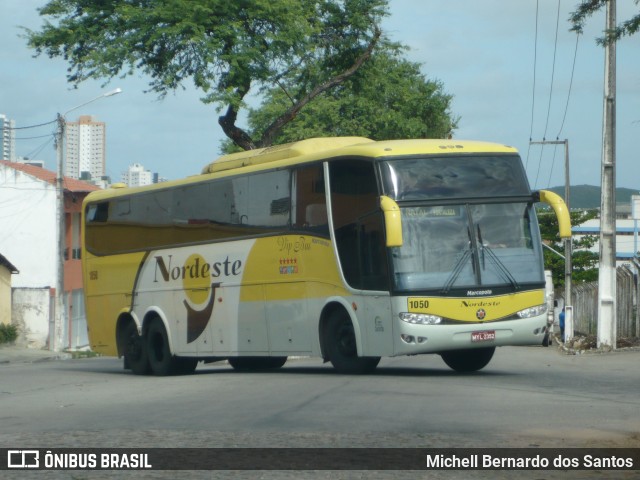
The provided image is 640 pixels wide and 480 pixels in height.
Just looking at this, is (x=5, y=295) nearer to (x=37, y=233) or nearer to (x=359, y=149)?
(x=37, y=233)

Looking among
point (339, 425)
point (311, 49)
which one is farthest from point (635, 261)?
point (339, 425)

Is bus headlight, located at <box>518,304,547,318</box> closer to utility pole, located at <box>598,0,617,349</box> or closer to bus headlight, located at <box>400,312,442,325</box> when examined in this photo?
bus headlight, located at <box>400,312,442,325</box>

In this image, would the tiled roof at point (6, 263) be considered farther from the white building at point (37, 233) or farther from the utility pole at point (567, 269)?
the utility pole at point (567, 269)

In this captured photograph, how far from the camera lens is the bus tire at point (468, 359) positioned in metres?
19.7

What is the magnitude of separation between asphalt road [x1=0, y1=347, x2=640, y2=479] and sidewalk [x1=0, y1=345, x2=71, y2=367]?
2111cm

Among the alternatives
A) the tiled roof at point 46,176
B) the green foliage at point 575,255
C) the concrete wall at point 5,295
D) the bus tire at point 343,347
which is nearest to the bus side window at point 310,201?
the bus tire at point 343,347

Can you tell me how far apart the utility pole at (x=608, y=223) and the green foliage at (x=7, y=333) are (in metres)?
27.5

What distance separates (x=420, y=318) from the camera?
17203 millimetres

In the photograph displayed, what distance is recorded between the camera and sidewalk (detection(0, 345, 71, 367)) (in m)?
40.0

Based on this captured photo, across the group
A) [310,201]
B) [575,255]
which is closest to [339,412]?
[310,201]

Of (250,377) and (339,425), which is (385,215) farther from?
(339,425)

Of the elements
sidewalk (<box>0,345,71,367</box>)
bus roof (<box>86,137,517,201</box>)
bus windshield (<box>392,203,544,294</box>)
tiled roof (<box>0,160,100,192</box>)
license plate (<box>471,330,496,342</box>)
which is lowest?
sidewalk (<box>0,345,71,367</box>)

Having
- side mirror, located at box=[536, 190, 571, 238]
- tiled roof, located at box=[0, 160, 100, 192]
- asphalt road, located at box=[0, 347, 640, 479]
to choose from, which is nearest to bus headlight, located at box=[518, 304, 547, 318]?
asphalt road, located at box=[0, 347, 640, 479]

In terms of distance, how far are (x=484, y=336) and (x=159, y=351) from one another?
8.16 meters
